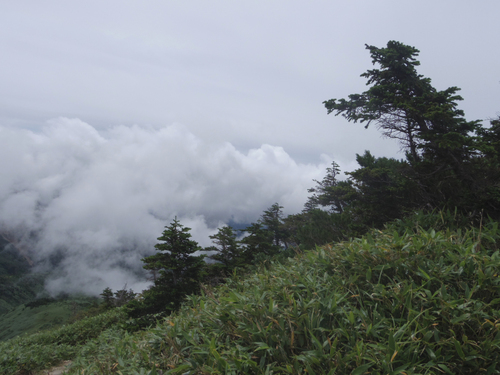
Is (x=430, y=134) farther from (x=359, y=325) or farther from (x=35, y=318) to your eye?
(x=35, y=318)

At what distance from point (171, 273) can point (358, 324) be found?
46.5 ft

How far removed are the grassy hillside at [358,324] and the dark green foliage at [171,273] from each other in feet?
38.3

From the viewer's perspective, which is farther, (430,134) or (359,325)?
(430,134)

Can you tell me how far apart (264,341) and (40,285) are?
19958 cm

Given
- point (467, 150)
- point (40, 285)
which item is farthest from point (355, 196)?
point (40, 285)

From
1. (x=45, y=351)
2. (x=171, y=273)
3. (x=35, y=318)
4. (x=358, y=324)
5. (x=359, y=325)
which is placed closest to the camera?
(x=359, y=325)

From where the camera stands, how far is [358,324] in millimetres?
2473

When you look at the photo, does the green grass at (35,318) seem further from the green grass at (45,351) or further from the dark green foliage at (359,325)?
the dark green foliage at (359,325)

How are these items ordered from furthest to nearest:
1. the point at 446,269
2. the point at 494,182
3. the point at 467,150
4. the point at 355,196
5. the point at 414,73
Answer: the point at 355,196, the point at 414,73, the point at 467,150, the point at 494,182, the point at 446,269

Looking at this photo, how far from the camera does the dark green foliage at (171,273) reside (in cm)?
1419

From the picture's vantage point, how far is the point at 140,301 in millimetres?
14297

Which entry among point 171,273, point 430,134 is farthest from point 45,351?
point 430,134

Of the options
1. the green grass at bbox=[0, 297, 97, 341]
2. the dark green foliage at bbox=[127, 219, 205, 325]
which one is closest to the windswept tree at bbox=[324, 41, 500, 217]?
the dark green foliage at bbox=[127, 219, 205, 325]

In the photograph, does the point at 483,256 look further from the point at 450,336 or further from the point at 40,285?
the point at 40,285
